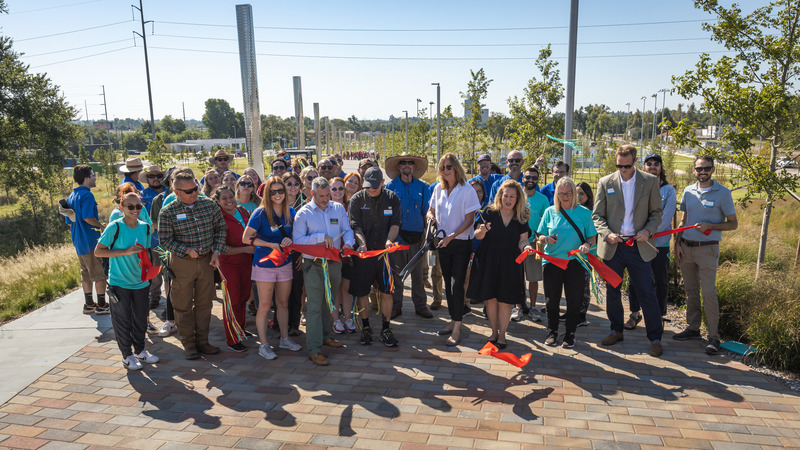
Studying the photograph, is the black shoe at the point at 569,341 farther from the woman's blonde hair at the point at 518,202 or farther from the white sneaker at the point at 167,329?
the white sneaker at the point at 167,329

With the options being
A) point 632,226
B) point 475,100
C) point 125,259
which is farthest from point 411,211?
point 475,100

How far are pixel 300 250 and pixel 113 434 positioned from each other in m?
2.31

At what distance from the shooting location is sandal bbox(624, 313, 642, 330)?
20.4 ft

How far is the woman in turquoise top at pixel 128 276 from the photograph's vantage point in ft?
16.5

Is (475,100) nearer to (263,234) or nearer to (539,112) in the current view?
(539,112)

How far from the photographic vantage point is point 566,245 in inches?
216

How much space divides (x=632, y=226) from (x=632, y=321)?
1.48 meters

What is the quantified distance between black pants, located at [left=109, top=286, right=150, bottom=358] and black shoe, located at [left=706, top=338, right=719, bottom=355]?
6189mm

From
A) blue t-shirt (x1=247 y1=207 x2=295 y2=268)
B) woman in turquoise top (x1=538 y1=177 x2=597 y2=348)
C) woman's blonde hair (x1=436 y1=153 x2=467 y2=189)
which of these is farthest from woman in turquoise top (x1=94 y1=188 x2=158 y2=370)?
woman in turquoise top (x1=538 y1=177 x2=597 y2=348)

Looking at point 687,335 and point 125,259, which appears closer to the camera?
point 125,259

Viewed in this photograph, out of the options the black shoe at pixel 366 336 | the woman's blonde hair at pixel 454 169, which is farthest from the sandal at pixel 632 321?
the black shoe at pixel 366 336

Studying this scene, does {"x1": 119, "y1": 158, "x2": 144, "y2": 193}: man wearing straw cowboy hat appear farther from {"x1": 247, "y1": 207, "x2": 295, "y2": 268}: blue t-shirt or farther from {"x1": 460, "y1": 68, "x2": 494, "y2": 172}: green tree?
{"x1": 460, "y1": 68, "x2": 494, "y2": 172}: green tree

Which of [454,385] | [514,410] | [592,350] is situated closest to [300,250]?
[454,385]

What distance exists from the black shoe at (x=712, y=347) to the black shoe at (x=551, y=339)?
5.19 ft
